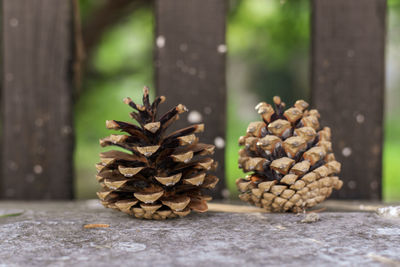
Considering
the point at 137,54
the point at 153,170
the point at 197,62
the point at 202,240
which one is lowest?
the point at 202,240

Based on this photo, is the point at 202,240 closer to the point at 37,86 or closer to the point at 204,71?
the point at 204,71

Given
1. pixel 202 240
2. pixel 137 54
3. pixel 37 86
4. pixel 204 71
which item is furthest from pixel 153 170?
pixel 137 54

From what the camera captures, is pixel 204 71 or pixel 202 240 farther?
pixel 204 71

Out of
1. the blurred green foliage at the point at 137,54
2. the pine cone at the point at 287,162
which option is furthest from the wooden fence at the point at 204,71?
the blurred green foliage at the point at 137,54

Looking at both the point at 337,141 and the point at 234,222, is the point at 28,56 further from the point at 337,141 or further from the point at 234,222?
the point at 337,141

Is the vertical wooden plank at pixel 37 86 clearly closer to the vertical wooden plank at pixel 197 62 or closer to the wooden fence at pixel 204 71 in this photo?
the wooden fence at pixel 204 71

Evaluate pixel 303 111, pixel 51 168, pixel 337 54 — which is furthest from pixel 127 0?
pixel 303 111
